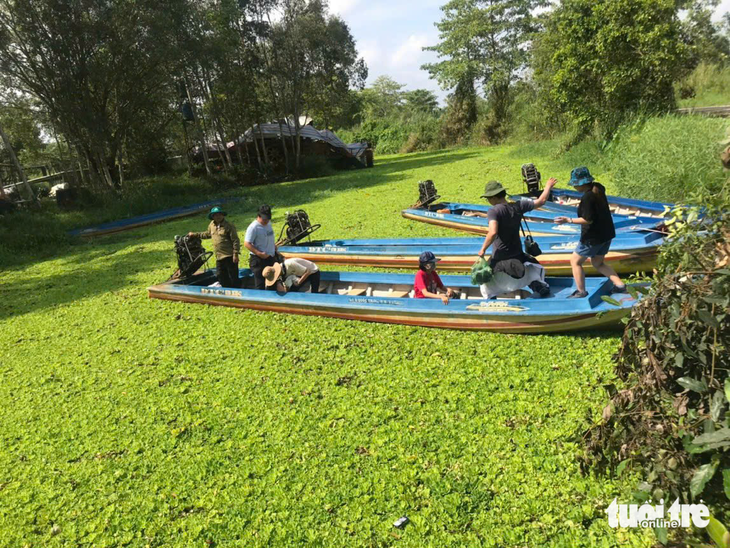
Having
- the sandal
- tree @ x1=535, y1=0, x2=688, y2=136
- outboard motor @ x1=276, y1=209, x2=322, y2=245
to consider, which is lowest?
the sandal

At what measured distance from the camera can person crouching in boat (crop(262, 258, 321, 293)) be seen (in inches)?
296

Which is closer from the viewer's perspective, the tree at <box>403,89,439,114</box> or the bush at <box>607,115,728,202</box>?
the bush at <box>607,115,728,202</box>

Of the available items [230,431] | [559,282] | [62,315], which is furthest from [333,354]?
[62,315]

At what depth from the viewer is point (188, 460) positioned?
4.25m

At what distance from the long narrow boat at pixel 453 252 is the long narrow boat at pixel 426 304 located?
1148mm

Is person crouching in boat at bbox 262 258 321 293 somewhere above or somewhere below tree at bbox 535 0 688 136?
below

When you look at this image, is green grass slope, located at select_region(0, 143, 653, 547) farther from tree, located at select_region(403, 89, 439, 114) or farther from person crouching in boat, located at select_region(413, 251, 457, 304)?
tree, located at select_region(403, 89, 439, 114)

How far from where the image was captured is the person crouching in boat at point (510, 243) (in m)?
5.64

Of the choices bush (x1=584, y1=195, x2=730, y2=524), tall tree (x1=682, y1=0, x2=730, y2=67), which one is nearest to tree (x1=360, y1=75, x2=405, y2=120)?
tall tree (x1=682, y1=0, x2=730, y2=67)

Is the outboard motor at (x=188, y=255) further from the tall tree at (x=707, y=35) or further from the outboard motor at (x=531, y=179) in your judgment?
the tall tree at (x=707, y=35)

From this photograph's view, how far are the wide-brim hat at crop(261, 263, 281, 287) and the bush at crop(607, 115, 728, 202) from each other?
7873mm

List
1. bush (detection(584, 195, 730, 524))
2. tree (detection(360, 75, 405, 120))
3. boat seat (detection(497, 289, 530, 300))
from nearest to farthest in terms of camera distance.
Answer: bush (detection(584, 195, 730, 524)) < boat seat (detection(497, 289, 530, 300)) < tree (detection(360, 75, 405, 120))

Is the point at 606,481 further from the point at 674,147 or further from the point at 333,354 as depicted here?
the point at 674,147

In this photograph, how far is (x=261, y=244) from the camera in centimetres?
757
